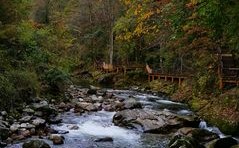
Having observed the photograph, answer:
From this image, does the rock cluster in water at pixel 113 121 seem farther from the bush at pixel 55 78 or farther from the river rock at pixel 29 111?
the bush at pixel 55 78

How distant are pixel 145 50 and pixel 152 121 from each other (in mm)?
26991

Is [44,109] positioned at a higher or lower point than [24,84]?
lower

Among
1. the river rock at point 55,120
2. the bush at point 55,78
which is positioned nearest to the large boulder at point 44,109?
the river rock at point 55,120

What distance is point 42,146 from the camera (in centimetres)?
1327

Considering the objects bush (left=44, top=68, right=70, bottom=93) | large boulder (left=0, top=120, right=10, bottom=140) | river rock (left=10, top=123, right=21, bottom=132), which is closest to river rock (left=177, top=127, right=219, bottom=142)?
river rock (left=10, top=123, right=21, bottom=132)

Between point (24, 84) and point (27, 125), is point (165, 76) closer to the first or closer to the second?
point (24, 84)

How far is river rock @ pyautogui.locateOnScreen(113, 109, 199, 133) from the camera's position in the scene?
1750 cm

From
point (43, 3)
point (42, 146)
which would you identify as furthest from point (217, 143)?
point (43, 3)

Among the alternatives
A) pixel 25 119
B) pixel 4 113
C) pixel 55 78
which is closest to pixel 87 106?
pixel 55 78

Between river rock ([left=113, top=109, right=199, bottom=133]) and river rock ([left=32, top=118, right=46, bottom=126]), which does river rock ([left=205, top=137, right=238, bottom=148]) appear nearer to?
river rock ([left=113, top=109, right=199, bottom=133])

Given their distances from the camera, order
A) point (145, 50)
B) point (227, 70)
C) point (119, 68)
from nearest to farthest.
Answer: point (227, 70) < point (119, 68) < point (145, 50)

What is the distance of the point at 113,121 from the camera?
740 inches

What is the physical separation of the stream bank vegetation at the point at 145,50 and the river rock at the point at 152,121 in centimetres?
190

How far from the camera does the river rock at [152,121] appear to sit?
1750 centimetres
